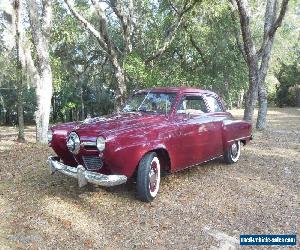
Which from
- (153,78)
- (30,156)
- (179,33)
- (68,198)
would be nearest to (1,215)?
(68,198)

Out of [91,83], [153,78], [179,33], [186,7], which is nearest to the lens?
[153,78]

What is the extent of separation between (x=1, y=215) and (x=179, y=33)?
48.9ft

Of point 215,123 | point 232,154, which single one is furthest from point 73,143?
point 232,154

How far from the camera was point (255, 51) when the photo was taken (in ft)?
46.0

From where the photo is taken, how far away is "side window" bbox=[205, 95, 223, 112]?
8273mm

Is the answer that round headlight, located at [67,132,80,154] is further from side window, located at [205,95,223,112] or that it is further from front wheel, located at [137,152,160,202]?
side window, located at [205,95,223,112]

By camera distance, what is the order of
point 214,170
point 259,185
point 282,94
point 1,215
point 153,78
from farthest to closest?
point 282,94 → point 153,78 → point 214,170 → point 259,185 → point 1,215

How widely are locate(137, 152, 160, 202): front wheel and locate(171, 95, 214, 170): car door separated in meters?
0.59

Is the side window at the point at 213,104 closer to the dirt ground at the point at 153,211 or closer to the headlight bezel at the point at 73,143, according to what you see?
the dirt ground at the point at 153,211

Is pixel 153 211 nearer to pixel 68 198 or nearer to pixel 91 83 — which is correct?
pixel 68 198

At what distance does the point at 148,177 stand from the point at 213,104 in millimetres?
2980

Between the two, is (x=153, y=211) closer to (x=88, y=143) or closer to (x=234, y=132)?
(x=88, y=143)

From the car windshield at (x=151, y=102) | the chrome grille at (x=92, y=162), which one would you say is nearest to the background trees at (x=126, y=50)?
the car windshield at (x=151, y=102)

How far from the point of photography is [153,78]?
15.1m
